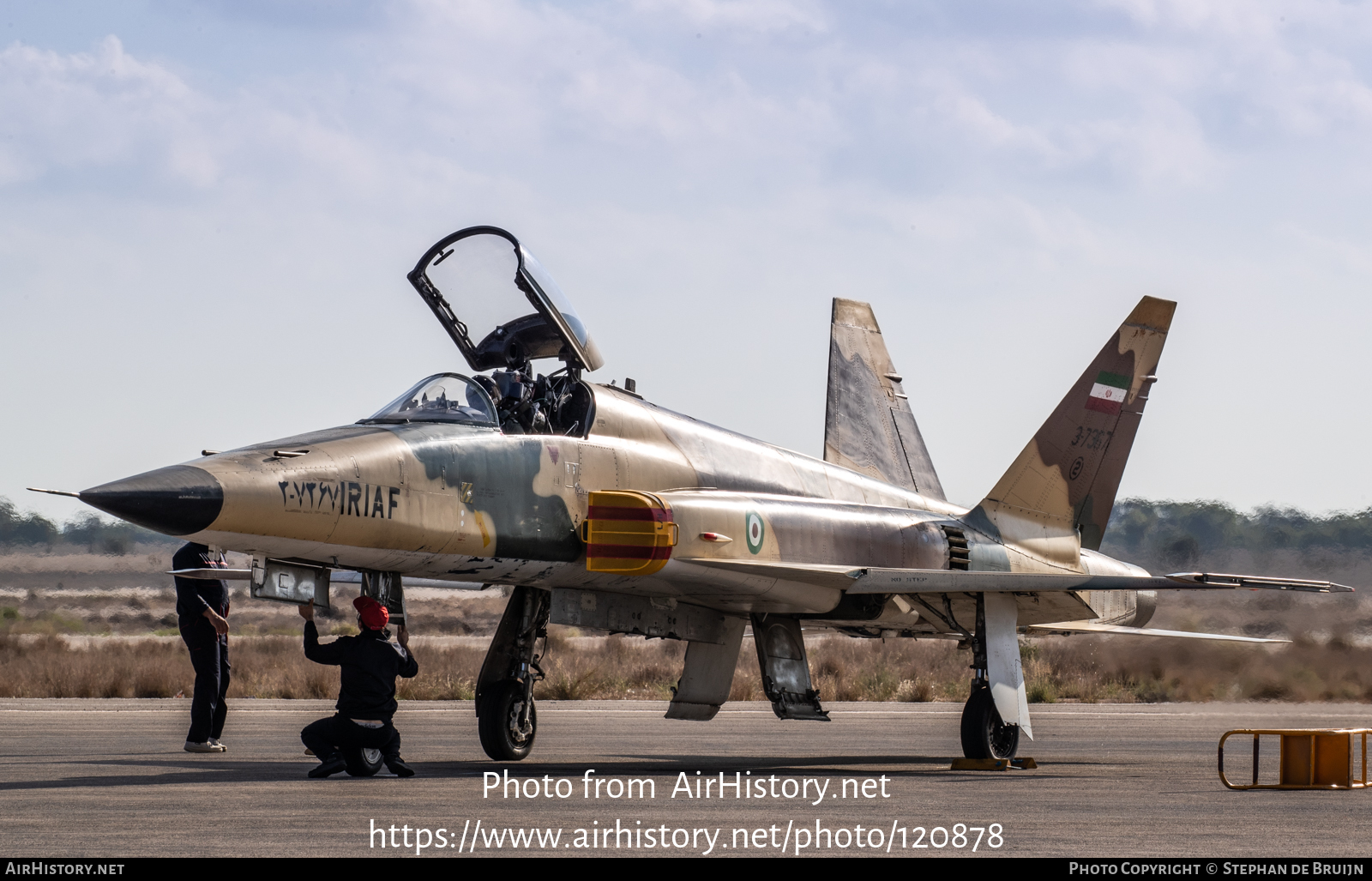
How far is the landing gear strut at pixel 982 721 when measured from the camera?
1459 cm

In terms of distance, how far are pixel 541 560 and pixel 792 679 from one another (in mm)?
3448

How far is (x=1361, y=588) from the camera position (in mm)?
32031

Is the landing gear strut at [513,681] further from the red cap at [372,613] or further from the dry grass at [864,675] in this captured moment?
the dry grass at [864,675]

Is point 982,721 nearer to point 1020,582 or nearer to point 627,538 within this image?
point 1020,582

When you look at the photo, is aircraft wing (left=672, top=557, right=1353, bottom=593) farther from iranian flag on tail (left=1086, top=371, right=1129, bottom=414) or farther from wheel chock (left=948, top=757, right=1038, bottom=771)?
iranian flag on tail (left=1086, top=371, right=1129, bottom=414)

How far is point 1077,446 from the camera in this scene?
57.0 feet

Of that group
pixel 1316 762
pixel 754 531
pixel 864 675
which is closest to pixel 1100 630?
pixel 754 531

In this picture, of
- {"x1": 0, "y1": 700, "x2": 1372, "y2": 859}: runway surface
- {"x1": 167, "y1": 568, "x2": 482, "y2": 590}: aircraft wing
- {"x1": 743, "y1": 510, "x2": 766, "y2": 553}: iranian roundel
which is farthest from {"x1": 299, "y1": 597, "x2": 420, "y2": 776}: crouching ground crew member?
{"x1": 743, "y1": 510, "x2": 766, "y2": 553}: iranian roundel

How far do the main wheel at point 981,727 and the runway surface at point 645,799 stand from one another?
1.28ft

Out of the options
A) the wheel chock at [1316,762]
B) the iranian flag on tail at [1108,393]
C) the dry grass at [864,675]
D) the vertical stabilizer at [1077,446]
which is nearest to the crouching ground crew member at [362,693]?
the wheel chock at [1316,762]

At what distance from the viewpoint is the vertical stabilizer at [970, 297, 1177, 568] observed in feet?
56.5

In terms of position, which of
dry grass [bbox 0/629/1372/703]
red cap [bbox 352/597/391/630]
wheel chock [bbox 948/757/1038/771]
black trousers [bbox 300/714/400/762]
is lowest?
dry grass [bbox 0/629/1372/703]

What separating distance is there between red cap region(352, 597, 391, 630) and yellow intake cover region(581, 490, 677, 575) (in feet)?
6.63
